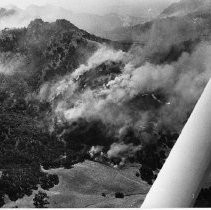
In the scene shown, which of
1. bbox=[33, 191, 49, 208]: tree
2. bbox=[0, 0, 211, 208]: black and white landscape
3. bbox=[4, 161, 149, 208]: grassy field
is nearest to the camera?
bbox=[33, 191, 49, 208]: tree

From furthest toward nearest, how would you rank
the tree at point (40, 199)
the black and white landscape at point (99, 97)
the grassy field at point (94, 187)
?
the black and white landscape at point (99, 97) < the grassy field at point (94, 187) < the tree at point (40, 199)

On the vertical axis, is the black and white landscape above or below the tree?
above

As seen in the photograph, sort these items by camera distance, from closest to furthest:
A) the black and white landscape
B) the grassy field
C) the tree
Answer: the tree
the grassy field
the black and white landscape

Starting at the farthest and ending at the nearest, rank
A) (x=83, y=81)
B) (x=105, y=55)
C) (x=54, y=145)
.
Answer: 1. (x=105, y=55)
2. (x=83, y=81)
3. (x=54, y=145)

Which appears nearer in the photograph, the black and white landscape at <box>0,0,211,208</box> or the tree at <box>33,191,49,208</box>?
the tree at <box>33,191,49,208</box>

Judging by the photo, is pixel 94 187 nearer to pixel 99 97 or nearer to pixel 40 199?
pixel 40 199

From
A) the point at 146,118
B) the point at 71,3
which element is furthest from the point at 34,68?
the point at 146,118

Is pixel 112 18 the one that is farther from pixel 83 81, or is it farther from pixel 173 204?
pixel 173 204

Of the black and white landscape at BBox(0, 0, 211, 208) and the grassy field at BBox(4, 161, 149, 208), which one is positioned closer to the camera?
the grassy field at BBox(4, 161, 149, 208)
